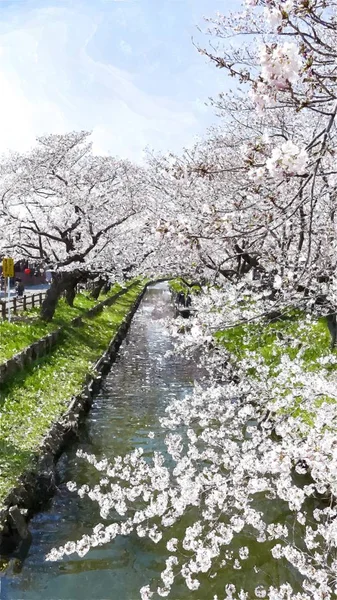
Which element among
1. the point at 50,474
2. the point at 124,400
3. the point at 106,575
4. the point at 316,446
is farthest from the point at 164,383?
the point at 316,446

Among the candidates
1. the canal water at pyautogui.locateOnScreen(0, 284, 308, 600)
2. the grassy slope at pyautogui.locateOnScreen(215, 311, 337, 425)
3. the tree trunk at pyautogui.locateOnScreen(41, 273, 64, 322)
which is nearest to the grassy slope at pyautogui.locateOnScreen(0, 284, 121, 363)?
the tree trunk at pyautogui.locateOnScreen(41, 273, 64, 322)

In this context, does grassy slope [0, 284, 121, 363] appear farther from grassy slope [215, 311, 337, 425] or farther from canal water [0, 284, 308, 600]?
grassy slope [215, 311, 337, 425]

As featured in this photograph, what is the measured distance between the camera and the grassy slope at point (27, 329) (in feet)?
49.8

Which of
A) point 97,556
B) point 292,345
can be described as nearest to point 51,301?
point 292,345

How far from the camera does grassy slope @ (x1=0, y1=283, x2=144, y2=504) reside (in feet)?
29.6

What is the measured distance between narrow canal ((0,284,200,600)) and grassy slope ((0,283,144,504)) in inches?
34.0

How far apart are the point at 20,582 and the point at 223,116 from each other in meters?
11.8

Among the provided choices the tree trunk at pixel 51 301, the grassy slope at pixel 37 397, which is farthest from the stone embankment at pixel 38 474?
the tree trunk at pixel 51 301

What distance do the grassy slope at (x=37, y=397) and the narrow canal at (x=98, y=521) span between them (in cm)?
86

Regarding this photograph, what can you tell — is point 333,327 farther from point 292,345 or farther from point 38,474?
point 38,474

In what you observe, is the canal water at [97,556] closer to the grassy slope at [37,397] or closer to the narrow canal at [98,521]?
the narrow canal at [98,521]

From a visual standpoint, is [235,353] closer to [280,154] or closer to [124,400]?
[124,400]

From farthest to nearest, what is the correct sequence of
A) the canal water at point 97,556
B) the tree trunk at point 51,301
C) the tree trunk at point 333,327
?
the tree trunk at point 51,301
the tree trunk at point 333,327
the canal water at point 97,556

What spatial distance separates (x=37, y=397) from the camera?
41.1 feet
